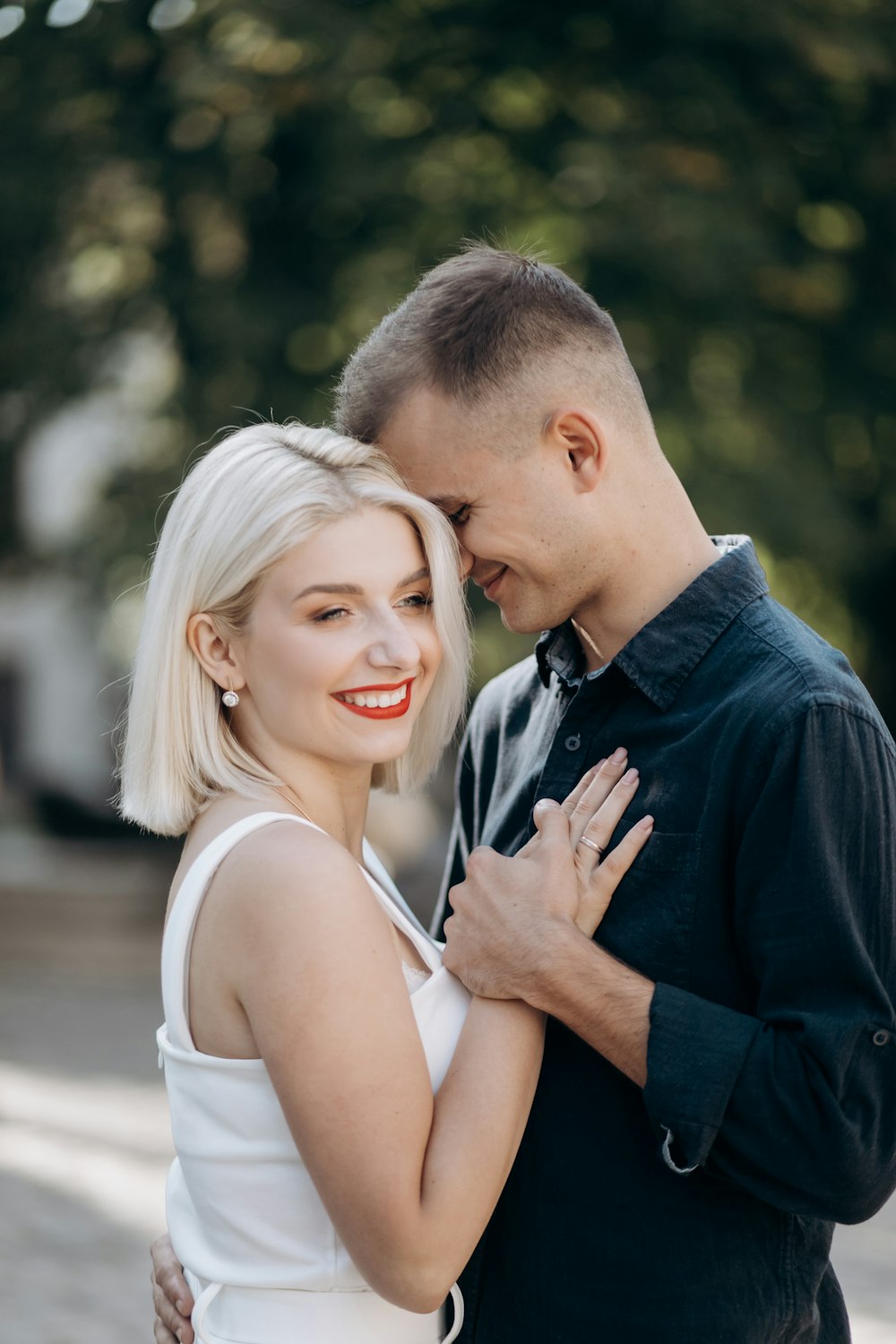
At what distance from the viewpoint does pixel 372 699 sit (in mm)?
2273

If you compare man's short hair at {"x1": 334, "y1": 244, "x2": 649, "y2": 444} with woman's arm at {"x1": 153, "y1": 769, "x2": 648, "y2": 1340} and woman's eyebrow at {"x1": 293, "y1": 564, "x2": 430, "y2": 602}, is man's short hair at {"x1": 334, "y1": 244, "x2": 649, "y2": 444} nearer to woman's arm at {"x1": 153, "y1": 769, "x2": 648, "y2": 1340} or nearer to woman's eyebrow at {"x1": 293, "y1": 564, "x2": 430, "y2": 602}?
woman's eyebrow at {"x1": 293, "y1": 564, "x2": 430, "y2": 602}

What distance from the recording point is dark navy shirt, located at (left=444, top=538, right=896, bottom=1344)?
1.98 metres

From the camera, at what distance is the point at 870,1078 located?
1.98 m

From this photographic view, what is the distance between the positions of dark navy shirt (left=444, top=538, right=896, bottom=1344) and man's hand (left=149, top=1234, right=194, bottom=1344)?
45cm

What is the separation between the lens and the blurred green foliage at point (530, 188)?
26.7 feet

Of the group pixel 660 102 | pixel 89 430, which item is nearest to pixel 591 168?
pixel 660 102

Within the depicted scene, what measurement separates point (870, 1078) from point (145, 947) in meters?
11.1

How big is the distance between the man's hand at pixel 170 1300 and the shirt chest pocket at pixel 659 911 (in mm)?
887

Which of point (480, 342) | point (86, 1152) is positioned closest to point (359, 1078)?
point (480, 342)

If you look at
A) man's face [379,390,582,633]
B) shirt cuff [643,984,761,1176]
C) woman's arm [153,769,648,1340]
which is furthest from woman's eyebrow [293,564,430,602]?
shirt cuff [643,984,761,1176]

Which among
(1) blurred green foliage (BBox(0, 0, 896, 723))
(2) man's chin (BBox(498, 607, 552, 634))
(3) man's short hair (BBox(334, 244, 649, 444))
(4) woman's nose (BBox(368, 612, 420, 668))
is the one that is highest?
(3) man's short hair (BBox(334, 244, 649, 444))

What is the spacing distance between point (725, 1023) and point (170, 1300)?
103 centimetres

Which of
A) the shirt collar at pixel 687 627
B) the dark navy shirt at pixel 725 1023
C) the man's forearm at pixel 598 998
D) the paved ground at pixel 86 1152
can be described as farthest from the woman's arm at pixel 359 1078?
the paved ground at pixel 86 1152

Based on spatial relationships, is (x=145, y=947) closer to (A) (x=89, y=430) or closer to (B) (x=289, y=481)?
(A) (x=89, y=430)
